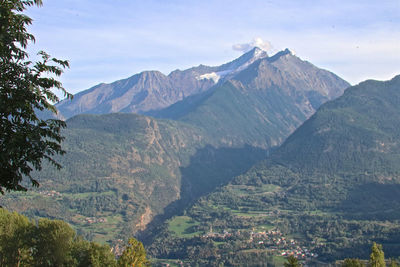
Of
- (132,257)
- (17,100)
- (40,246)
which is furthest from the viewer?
(40,246)

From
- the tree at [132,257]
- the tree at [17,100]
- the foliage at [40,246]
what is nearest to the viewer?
the tree at [17,100]

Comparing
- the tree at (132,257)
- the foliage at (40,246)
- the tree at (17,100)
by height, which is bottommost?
the foliage at (40,246)

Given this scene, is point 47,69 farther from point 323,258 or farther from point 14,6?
point 323,258

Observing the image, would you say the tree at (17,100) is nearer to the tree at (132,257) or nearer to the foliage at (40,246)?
the tree at (132,257)

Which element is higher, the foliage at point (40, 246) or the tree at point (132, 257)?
the tree at point (132, 257)

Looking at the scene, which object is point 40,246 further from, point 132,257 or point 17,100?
point 17,100

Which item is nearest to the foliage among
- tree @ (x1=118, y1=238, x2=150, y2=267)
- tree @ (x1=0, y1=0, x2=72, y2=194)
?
tree @ (x1=118, y1=238, x2=150, y2=267)

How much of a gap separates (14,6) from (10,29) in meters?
1.30

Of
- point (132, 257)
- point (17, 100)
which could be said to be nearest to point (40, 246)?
point (132, 257)

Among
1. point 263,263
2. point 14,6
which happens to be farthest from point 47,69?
point 263,263

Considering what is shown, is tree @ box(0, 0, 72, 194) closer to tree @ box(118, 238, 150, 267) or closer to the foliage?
tree @ box(118, 238, 150, 267)

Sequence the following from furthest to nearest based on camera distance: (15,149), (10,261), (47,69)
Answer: (10,261) → (47,69) → (15,149)

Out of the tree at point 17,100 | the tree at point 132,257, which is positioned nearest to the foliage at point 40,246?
the tree at point 132,257

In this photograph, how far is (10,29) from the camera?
2667 cm
